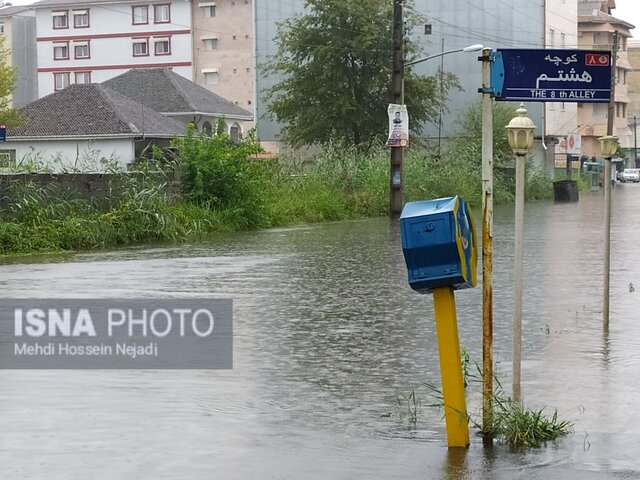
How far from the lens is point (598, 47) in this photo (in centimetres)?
9938

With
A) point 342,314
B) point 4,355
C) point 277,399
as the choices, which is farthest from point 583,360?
point 4,355

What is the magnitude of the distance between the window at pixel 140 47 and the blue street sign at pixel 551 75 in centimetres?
9026

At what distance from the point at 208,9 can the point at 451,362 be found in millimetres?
91560

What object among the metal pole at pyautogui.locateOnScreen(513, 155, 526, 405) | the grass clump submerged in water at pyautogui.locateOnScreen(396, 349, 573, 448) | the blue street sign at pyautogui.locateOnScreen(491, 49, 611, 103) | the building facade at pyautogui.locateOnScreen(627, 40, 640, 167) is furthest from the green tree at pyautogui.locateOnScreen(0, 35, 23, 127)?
the building facade at pyautogui.locateOnScreen(627, 40, 640, 167)

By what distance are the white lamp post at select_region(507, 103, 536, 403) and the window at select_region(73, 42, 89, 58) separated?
9254 cm

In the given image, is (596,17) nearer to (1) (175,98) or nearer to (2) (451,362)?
(1) (175,98)

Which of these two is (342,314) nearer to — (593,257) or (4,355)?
(4,355)

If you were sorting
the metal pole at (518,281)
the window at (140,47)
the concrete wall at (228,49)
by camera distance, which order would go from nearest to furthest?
the metal pole at (518,281) → the concrete wall at (228,49) → the window at (140,47)

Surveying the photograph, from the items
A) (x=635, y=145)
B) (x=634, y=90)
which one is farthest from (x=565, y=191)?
(x=634, y=90)

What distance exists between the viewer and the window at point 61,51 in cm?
9956

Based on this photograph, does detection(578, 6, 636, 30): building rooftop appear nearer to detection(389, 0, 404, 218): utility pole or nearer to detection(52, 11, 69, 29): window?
detection(52, 11, 69, 29): window

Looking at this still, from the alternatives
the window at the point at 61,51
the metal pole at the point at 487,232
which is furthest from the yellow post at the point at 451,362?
the window at the point at 61,51

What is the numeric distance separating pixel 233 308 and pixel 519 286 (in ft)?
21.0

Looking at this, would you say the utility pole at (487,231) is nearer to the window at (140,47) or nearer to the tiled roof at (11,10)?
the window at (140,47)
